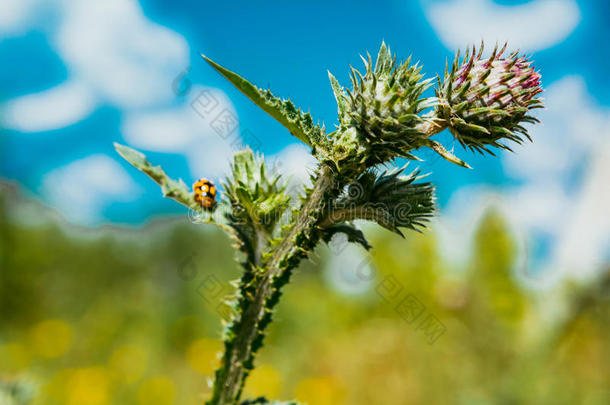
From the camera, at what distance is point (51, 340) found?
32.7ft

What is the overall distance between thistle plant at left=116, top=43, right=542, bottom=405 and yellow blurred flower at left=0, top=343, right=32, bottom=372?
370 inches

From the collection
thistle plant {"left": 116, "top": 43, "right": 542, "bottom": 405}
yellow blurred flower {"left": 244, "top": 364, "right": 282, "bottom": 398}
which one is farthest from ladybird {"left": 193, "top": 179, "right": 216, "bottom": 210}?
yellow blurred flower {"left": 244, "top": 364, "right": 282, "bottom": 398}

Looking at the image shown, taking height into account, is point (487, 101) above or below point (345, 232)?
above

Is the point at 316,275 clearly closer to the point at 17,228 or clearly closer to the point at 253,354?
the point at 17,228

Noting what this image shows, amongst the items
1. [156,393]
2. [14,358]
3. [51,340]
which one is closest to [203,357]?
[156,393]

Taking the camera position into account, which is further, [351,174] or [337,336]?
[337,336]

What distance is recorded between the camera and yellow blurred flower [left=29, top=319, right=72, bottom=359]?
31.4 feet

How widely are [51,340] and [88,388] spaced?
378 centimetres

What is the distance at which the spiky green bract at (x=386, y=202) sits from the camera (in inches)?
56.6

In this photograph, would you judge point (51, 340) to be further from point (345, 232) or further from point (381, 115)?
point (381, 115)

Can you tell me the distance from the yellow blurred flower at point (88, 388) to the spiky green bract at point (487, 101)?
7170 mm

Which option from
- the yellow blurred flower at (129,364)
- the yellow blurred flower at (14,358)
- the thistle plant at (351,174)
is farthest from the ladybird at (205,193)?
the yellow blurred flower at (14,358)

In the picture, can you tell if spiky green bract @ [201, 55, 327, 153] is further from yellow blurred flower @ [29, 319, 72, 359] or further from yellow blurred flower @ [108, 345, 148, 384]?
yellow blurred flower @ [29, 319, 72, 359]

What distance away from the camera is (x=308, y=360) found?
999 cm
